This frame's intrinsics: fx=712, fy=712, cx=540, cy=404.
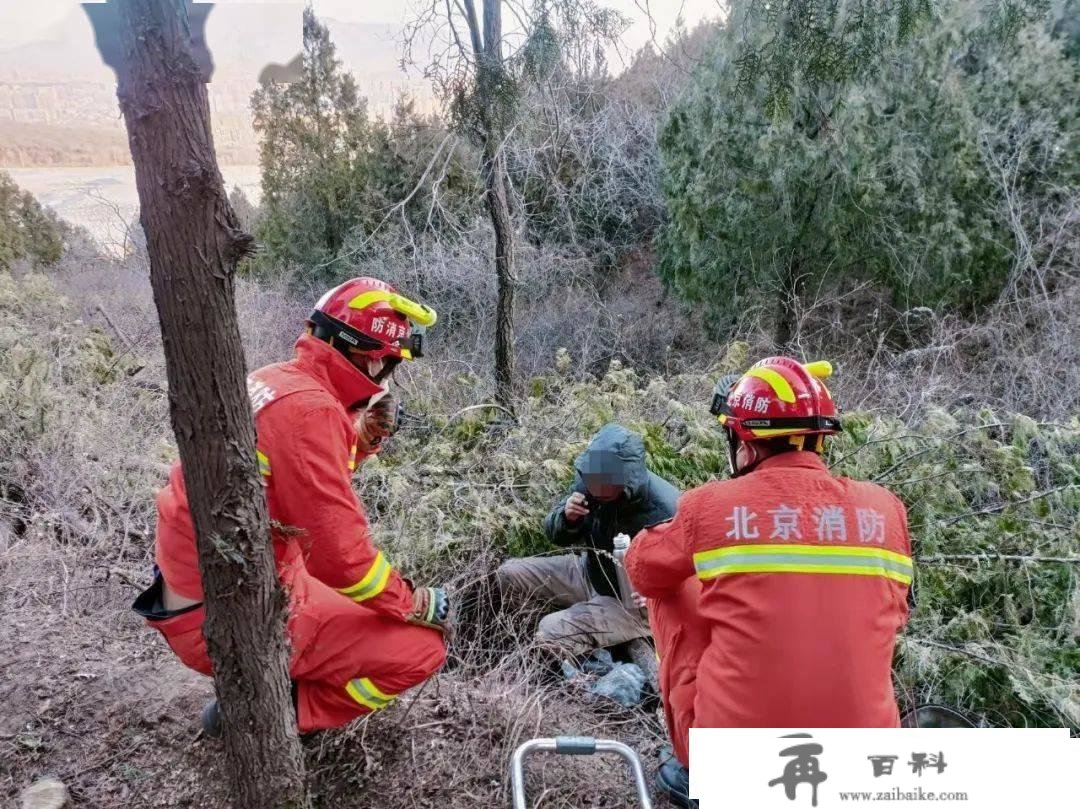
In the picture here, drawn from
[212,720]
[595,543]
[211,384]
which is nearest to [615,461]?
[595,543]

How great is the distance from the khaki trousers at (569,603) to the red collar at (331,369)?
1.58 m

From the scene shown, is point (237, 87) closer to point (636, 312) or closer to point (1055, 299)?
point (1055, 299)

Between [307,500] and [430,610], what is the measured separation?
633mm

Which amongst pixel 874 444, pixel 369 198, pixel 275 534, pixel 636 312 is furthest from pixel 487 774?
pixel 369 198

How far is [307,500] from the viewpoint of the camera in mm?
2092

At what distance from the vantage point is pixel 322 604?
240 centimetres

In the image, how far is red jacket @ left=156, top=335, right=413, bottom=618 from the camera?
6.86 feet

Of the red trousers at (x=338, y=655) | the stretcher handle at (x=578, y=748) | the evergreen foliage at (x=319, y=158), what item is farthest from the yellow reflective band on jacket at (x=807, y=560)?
the evergreen foliage at (x=319, y=158)

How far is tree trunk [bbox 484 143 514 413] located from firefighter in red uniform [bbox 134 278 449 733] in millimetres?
3984

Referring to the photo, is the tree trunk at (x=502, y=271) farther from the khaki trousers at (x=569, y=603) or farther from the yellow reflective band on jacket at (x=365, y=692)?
the yellow reflective band on jacket at (x=365, y=692)

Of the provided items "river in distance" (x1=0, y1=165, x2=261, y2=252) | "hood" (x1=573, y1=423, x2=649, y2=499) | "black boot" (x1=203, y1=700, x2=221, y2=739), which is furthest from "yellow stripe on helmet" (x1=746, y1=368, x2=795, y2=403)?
"river in distance" (x1=0, y1=165, x2=261, y2=252)

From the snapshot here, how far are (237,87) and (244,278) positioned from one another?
42.1 feet

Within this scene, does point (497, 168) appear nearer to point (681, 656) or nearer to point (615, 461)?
point (615, 461)

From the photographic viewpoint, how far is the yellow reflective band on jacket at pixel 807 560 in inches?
73.9
